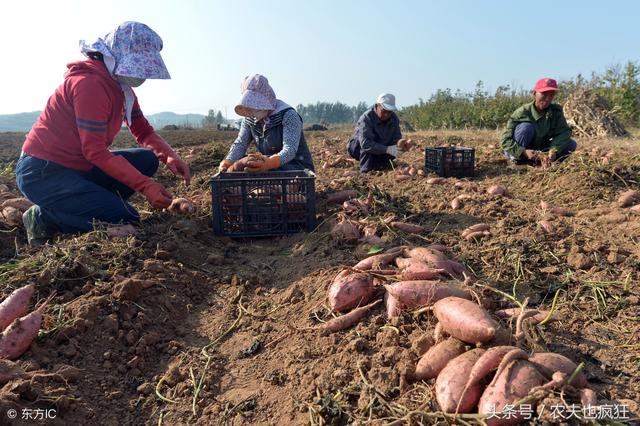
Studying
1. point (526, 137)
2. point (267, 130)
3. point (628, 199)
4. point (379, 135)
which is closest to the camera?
point (628, 199)

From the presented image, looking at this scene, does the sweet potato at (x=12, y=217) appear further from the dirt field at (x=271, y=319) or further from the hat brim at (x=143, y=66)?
→ the hat brim at (x=143, y=66)

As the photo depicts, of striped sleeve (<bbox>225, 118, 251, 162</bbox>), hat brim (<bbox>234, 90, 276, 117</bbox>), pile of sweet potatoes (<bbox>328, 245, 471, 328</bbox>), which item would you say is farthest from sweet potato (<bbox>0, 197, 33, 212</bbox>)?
pile of sweet potatoes (<bbox>328, 245, 471, 328</bbox>)

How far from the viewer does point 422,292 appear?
2.03 meters

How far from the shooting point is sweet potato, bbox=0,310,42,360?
6.47ft

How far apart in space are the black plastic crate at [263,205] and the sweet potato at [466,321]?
181cm

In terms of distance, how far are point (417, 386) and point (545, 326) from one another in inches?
28.3

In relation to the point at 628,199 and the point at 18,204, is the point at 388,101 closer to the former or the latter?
the point at 628,199

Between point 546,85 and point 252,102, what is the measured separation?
369cm

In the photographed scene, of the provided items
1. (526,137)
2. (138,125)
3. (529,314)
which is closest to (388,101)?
(526,137)

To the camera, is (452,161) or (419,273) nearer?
(419,273)

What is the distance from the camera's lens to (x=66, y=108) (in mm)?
3307

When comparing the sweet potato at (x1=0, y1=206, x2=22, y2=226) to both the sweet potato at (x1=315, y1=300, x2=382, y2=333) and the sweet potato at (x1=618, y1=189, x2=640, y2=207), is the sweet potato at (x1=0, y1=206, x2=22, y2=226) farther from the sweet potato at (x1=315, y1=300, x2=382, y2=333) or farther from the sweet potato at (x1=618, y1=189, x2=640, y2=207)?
the sweet potato at (x1=618, y1=189, x2=640, y2=207)

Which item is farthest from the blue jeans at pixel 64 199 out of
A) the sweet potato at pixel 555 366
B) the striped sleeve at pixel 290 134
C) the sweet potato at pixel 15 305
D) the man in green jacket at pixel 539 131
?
the man in green jacket at pixel 539 131

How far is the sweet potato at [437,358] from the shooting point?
168 cm
